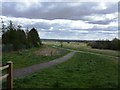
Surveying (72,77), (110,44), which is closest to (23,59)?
(72,77)

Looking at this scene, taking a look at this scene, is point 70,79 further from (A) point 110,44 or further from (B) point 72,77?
(A) point 110,44

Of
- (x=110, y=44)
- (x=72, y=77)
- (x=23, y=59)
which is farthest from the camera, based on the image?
(x=110, y=44)

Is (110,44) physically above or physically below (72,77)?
above

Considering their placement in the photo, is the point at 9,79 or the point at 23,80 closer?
the point at 9,79

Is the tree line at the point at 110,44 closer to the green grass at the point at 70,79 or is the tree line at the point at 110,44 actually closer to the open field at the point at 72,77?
the open field at the point at 72,77

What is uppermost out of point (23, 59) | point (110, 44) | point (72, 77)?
point (110, 44)

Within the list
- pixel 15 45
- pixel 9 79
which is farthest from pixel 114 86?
pixel 15 45

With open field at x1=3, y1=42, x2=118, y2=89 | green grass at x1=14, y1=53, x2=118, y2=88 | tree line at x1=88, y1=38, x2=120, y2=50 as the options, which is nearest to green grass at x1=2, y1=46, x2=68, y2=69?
open field at x1=3, y1=42, x2=118, y2=89

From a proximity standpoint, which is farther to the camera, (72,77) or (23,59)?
(23,59)

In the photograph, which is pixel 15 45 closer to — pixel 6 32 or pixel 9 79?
pixel 6 32

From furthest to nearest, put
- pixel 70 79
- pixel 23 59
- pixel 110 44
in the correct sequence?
pixel 110 44, pixel 23 59, pixel 70 79

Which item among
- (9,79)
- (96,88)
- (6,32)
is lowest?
(96,88)

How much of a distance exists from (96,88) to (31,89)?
92.3 inches

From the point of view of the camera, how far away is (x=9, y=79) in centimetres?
814
